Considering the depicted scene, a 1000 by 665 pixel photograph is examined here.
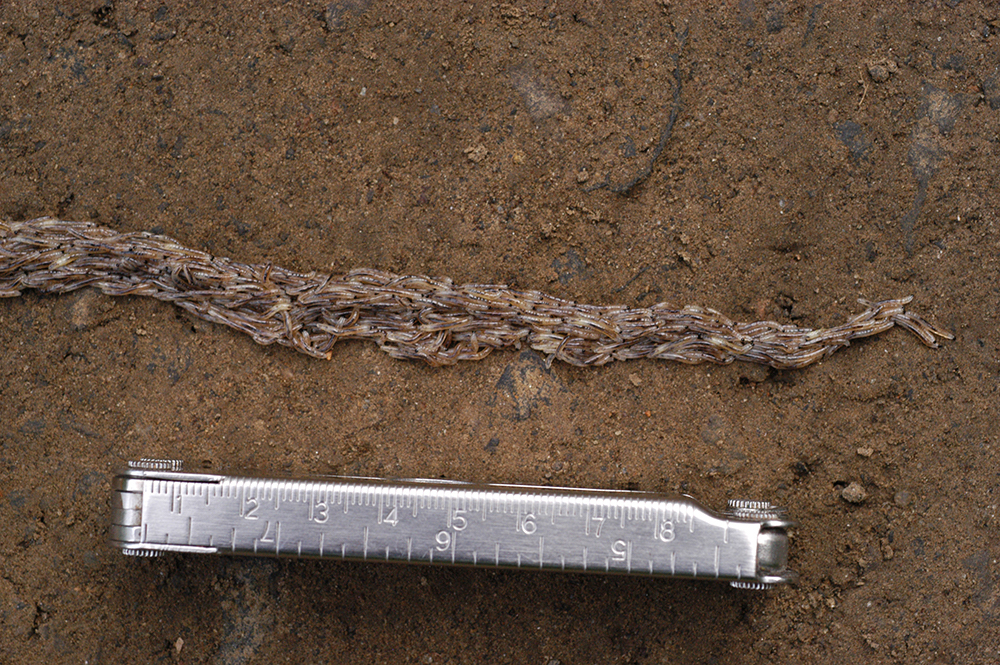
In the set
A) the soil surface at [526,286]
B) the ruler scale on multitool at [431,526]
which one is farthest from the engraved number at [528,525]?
the soil surface at [526,286]

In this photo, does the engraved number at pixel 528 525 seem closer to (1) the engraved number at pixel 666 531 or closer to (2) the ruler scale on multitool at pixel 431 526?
(2) the ruler scale on multitool at pixel 431 526

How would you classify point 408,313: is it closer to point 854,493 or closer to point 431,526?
point 431,526

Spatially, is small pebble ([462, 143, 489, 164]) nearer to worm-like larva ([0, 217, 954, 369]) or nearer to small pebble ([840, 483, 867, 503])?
worm-like larva ([0, 217, 954, 369])

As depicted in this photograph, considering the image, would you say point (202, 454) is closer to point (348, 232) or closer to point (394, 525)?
point (394, 525)

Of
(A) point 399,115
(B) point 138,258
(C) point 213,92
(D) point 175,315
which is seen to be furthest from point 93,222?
(A) point 399,115

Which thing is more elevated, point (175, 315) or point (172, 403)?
point (175, 315)

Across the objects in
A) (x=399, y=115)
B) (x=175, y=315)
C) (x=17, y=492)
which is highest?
(x=399, y=115)
